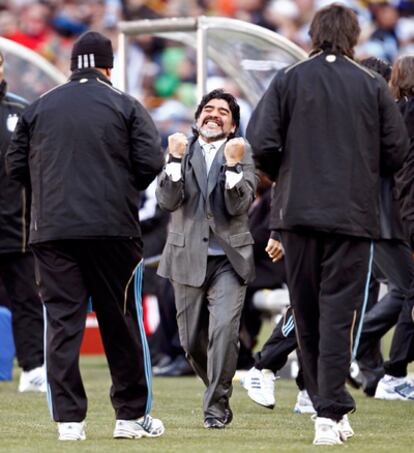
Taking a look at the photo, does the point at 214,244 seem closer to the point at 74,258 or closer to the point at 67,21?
the point at 74,258

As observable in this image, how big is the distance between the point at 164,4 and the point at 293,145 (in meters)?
15.4

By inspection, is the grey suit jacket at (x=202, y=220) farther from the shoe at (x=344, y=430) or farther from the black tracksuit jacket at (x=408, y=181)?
the black tracksuit jacket at (x=408, y=181)

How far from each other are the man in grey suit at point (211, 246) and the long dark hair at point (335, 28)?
1.12 meters

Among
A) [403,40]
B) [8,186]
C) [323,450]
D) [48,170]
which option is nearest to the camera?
[323,450]

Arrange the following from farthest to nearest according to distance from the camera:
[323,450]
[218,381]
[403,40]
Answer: [403,40] → [218,381] → [323,450]

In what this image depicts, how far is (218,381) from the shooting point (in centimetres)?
820

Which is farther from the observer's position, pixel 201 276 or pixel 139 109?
pixel 201 276

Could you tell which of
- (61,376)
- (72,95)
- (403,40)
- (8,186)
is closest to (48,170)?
(72,95)

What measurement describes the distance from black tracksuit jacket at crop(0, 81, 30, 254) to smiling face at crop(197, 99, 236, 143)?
102 inches

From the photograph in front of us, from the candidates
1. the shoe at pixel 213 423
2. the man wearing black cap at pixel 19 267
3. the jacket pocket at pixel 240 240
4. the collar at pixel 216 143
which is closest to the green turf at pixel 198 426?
the shoe at pixel 213 423

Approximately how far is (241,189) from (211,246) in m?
0.43

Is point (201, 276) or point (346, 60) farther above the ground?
point (346, 60)

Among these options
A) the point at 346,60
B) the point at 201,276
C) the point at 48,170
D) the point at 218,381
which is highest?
the point at 346,60

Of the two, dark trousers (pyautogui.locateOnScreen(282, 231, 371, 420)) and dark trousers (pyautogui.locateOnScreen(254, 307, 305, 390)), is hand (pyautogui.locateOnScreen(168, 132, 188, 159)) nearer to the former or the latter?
dark trousers (pyautogui.locateOnScreen(282, 231, 371, 420))
